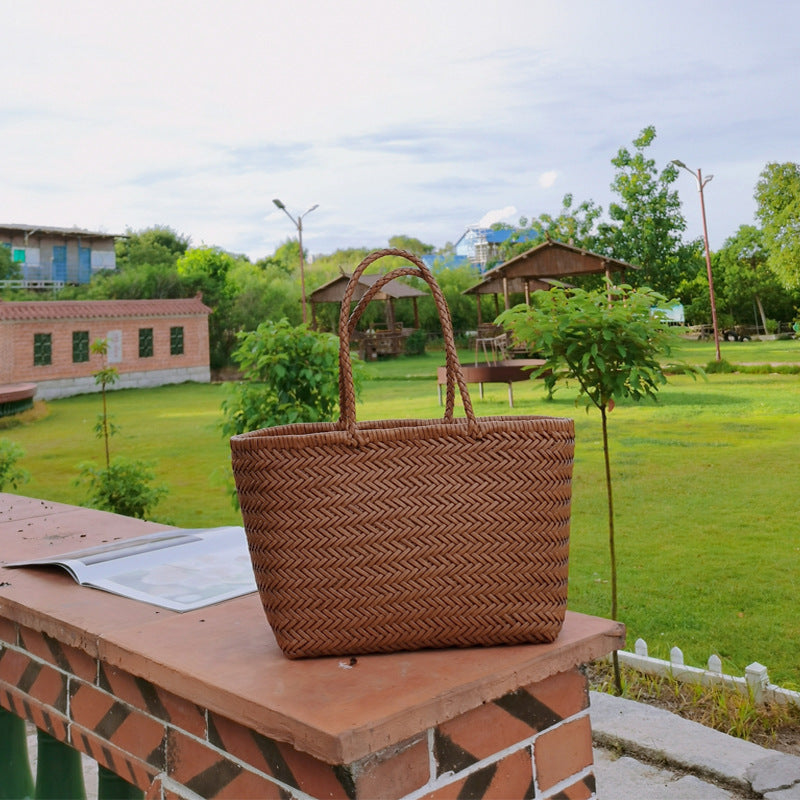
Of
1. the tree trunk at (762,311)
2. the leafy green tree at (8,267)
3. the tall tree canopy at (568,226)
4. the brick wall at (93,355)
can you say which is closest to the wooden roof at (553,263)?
the tree trunk at (762,311)

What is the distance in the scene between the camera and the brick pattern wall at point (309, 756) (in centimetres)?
62

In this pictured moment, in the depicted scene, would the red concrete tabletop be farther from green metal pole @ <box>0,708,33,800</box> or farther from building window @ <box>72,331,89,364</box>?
building window @ <box>72,331,89,364</box>

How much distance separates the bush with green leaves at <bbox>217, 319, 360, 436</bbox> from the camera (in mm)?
3559

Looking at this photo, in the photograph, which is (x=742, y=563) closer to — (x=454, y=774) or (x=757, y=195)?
(x=454, y=774)

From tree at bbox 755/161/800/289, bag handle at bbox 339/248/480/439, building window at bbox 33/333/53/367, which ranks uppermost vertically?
tree at bbox 755/161/800/289

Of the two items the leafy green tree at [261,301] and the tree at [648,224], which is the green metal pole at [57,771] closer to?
the leafy green tree at [261,301]

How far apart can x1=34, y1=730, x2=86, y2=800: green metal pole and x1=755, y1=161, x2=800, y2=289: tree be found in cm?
1569

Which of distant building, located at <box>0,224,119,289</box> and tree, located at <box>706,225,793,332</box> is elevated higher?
distant building, located at <box>0,224,119,289</box>

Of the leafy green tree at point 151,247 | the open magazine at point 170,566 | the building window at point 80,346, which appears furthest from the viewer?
the leafy green tree at point 151,247

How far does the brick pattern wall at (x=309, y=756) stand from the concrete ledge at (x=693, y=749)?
124cm

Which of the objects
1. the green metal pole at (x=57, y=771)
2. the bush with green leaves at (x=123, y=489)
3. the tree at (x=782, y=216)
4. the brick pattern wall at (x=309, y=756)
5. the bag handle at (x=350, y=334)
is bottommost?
the bush with green leaves at (x=123, y=489)

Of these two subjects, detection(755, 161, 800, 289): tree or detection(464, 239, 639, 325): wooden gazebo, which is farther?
detection(755, 161, 800, 289): tree

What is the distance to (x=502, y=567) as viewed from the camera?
2.33 feet

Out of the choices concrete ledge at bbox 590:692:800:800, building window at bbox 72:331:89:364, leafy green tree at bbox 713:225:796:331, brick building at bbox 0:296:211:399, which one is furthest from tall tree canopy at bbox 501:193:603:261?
concrete ledge at bbox 590:692:800:800
